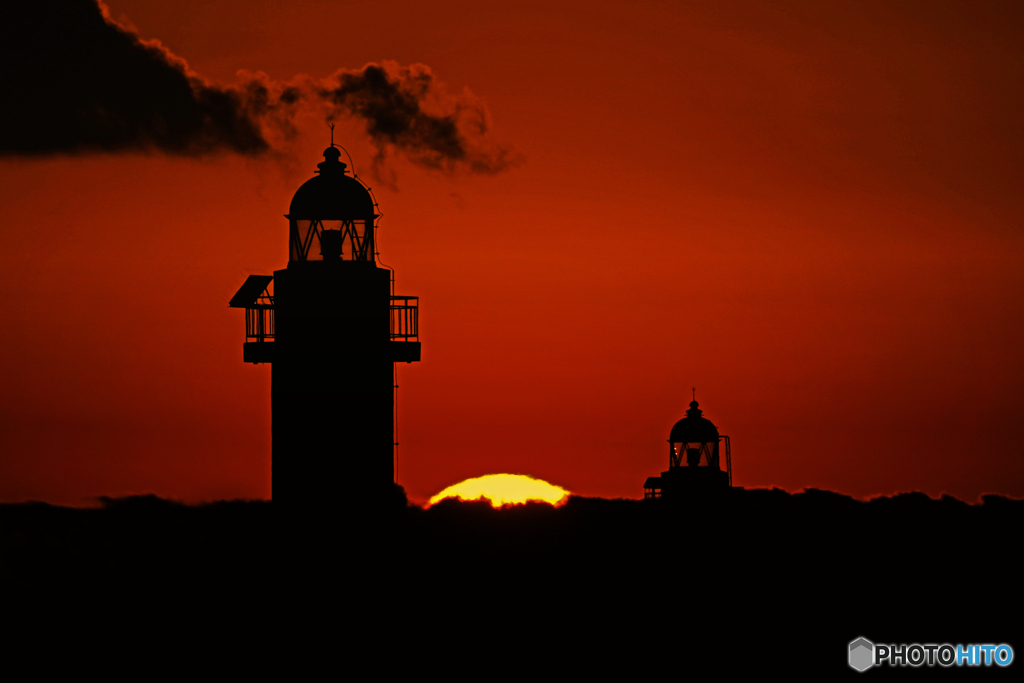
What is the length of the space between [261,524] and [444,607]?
17.1ft

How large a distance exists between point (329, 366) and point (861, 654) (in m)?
12.3

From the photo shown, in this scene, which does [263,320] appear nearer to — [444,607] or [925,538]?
[444,607]

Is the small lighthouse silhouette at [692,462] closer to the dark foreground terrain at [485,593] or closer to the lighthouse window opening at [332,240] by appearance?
the dark foreground terrain at [485,593]

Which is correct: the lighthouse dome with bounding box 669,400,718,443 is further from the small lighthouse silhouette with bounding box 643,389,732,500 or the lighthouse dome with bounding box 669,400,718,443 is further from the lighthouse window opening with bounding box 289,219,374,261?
the lighthouse window opening with bounding box 289,219,374,261

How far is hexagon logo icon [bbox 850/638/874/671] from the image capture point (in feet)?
94.7

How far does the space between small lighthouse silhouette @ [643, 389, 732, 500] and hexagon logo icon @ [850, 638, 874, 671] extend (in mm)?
20699

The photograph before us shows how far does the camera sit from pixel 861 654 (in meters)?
29.4

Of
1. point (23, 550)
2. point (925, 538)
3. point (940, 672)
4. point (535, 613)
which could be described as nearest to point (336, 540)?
point (535, 613)

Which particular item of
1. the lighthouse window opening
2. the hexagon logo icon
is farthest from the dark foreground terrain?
the lighthouse window opening

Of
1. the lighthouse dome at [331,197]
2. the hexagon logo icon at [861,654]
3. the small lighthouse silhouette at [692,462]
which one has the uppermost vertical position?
the lighthouse dome at [331,197]

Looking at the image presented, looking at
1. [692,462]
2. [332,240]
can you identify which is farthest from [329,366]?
[692,462]

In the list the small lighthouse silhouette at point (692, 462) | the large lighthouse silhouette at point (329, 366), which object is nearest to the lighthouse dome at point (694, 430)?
the small lighthouse silhouette at point (692, 462)

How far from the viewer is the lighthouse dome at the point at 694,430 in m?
51.7

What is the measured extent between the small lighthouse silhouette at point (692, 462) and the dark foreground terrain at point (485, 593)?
37.7ft
